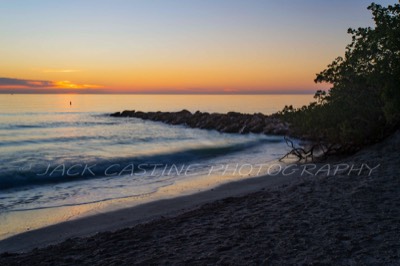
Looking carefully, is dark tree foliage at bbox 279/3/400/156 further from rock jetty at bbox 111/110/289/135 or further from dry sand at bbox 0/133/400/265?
rock jetty at bbox 111/110/289/135

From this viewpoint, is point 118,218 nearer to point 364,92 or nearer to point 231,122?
point 364,92

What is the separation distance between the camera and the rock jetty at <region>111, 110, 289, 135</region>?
105 feet

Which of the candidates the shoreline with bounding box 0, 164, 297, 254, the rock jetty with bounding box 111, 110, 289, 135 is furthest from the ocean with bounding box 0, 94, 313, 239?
the rock jetty with bounding box 111, 110, 289, 135

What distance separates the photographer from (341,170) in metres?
11.6

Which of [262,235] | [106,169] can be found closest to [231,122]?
[106,169]

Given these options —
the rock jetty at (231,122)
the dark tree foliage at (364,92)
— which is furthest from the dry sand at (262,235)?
the rock jetty at (231,122)

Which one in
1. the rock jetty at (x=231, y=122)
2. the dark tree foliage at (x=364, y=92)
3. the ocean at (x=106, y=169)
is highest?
the dark tree foliage at (x=364, y=92)

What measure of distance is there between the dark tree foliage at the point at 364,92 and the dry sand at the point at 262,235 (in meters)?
6.27

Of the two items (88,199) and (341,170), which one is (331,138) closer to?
(341,170)

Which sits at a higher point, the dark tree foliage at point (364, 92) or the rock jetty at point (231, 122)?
the dark tree foliage at point (364, 92)

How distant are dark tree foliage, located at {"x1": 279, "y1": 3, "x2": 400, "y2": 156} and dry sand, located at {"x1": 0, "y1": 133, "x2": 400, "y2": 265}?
6267mm

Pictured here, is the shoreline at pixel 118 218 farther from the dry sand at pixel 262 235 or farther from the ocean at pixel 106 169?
the ocean at pixel 106 169

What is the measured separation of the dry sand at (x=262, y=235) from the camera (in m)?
5.29

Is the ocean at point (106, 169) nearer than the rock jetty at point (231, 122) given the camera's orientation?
Yes
